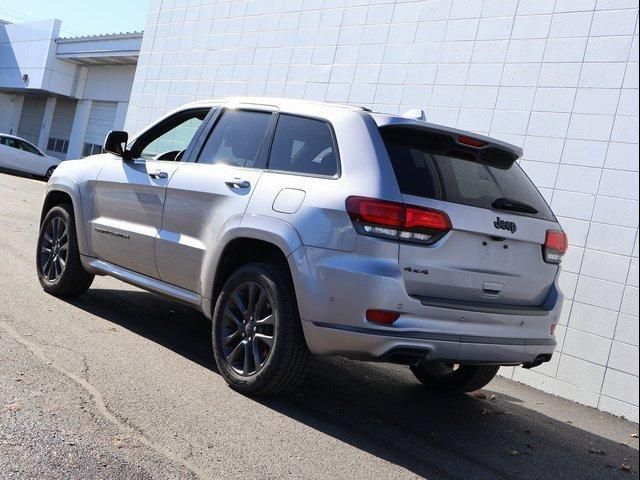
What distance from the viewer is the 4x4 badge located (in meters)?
4.52

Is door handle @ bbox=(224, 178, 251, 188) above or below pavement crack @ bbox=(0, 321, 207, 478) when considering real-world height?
above

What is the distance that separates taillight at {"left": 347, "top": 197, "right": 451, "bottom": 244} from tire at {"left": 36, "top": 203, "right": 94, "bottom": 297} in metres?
3.24

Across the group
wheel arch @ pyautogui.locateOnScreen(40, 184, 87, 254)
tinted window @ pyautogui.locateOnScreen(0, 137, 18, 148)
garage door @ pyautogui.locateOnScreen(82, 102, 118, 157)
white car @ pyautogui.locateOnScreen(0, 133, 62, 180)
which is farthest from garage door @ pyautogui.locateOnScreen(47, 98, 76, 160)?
wheel arch @ pyautogui.locateOnScreen(40, 184, 87, 254)

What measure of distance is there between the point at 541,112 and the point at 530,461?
3.74 meters

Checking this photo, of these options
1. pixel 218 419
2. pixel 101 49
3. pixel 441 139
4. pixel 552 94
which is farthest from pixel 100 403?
pixel 101 49

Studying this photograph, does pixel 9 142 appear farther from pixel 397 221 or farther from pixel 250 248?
pixel 397 221

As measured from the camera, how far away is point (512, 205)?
15.4 ft

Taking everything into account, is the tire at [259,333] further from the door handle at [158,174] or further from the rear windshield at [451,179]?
the door handle at [158,174]

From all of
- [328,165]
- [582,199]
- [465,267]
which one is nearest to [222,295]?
[328,165]

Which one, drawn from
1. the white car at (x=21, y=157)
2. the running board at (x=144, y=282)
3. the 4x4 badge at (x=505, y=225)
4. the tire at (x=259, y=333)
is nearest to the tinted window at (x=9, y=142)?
the white car at (x=21, y=157)

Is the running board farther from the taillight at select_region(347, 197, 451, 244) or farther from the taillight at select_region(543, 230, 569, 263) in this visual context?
the taillight at select_region(543, 230, 569, 263)

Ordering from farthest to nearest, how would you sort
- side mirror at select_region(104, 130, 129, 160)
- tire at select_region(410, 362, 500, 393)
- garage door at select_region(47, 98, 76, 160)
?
garage door at select_region(47, 98, 76, 160), side mirror at select_region(104, 130, 129, 160), tire at select_region(410, 362, 500, 393)

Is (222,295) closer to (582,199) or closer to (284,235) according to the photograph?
(284,235)

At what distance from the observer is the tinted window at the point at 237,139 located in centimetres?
529
